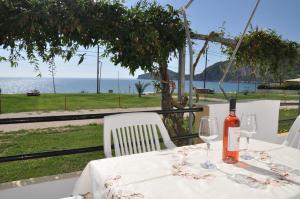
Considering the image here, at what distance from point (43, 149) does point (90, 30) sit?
3472 mm

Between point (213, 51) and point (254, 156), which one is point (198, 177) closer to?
point (254, 156)

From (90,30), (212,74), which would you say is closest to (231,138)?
(90,30)

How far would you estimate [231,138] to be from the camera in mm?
1340

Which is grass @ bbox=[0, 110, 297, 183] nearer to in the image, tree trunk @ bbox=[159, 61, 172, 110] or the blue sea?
the blue sea

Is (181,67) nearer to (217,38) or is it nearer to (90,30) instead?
(217,38)

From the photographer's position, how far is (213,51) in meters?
3.43

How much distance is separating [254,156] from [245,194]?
522mm

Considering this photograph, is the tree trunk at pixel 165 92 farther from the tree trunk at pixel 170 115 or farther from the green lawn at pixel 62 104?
the green lawn at pixel 62 104

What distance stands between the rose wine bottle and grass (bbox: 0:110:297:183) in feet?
8.68

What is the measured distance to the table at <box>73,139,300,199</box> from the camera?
1030 millimetres

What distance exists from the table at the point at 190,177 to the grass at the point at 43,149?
8.03ft

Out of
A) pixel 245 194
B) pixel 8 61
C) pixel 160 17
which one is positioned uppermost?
pixel 160 17

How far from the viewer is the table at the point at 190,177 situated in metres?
1.03

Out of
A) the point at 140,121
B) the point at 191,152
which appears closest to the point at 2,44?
the point at 140,121
